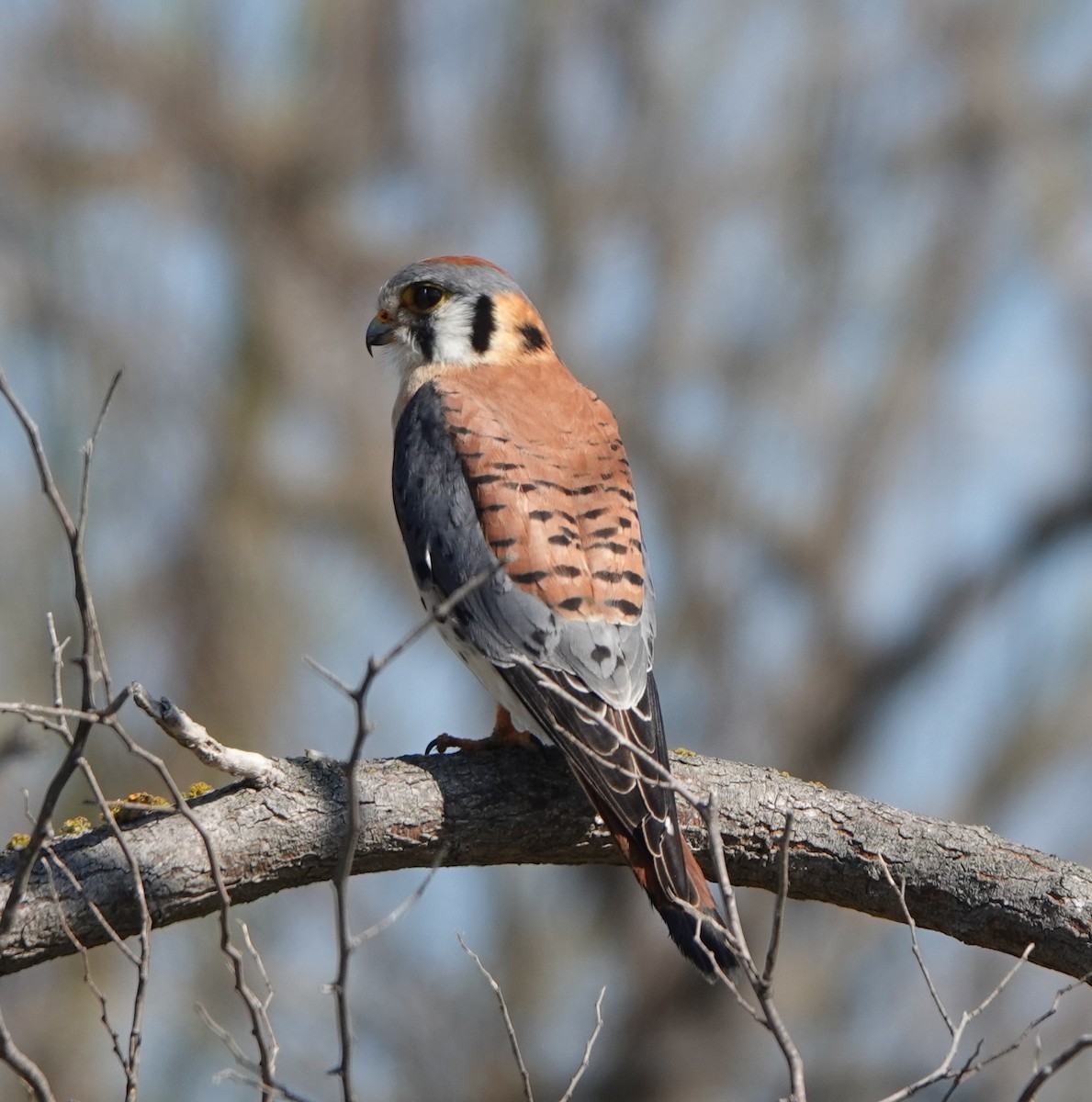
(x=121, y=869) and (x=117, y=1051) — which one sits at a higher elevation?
(x=121, y=869)

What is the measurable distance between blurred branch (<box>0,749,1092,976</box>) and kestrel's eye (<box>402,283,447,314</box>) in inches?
68.6

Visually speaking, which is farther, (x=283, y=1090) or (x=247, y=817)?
(x=247, y=817)

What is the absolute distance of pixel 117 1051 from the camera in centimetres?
242

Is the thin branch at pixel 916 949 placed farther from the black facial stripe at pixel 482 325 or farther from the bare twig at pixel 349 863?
the black facial stripe at pixel 482 325

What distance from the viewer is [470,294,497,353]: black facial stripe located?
14.9 feet

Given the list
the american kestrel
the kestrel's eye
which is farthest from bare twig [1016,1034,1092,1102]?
the kestrel's eye

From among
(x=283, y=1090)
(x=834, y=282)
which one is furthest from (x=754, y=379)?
(x=283, y=1090)

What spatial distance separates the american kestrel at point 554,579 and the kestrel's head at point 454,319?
25cm

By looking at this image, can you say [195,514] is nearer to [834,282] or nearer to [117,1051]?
[834,282]

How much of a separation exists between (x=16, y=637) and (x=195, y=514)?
68.9 inches

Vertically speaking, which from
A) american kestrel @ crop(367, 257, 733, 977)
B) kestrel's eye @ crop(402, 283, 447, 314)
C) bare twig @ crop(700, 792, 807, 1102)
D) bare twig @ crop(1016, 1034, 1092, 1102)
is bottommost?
bare twig @ crop(1016, 1034, 1092, 1102)

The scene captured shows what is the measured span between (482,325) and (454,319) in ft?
0.30

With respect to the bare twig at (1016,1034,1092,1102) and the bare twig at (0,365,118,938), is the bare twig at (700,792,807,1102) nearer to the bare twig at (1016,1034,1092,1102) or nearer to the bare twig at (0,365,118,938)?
the bare twig at (1016,1034,1092,1102)

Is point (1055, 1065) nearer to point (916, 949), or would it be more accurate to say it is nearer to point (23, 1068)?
point (916, 949)
